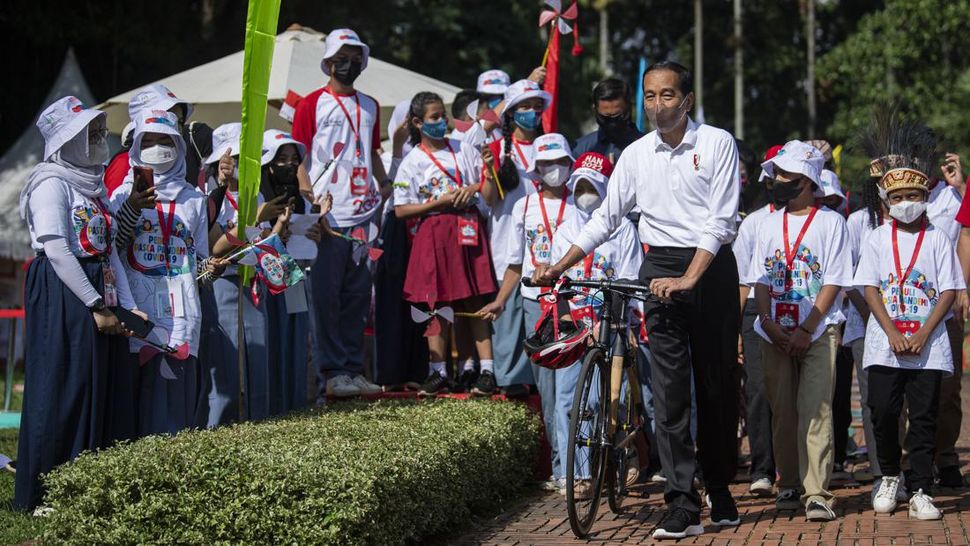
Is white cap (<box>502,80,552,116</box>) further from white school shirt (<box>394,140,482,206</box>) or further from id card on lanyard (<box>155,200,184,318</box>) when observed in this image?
id card on lanyard (<box>155,200,184,318</box>)

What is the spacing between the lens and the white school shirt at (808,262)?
8.30 metres

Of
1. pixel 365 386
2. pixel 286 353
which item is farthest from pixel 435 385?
pixel 286 353

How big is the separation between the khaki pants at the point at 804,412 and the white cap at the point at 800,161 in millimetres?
914

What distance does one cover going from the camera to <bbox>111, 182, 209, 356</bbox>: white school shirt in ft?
26.7

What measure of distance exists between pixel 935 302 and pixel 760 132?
139ft

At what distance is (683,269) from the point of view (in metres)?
7.53

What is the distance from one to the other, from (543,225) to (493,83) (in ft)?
7.50

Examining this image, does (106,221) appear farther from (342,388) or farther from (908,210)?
(908,210)

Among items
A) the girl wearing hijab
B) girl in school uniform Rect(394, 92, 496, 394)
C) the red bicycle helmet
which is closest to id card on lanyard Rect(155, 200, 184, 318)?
the girl wearing hijab

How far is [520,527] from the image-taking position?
8000 mm

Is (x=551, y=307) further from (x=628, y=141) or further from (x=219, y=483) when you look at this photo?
(x=219, y=483)

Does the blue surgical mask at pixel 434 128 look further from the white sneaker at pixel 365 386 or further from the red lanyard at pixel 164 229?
the red lanyard at pixel 164 229

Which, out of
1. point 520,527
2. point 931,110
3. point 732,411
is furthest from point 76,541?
point 931,110

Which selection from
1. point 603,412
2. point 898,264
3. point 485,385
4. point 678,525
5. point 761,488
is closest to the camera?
point 678,525
